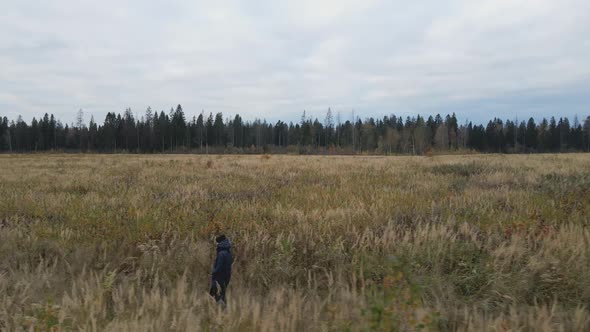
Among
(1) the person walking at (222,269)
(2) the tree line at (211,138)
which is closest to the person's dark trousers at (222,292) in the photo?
(1) the person walking at (222,269)

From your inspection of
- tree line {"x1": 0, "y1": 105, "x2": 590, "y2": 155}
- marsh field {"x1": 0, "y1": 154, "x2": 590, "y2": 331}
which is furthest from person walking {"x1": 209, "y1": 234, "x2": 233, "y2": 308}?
→ tree line {"x1": 0, "y1": 105, "x2": 590, "y2": 155}

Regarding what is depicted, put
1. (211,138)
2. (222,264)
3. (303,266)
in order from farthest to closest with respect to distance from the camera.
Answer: (211,138) < (303,266) < (222,264)

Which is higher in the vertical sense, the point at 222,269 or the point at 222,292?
the point at 222,269

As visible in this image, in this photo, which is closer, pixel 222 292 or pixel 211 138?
pixel 222 292

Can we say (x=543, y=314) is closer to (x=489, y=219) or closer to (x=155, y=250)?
(x=489, y=219)

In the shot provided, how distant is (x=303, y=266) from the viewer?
15.2ft

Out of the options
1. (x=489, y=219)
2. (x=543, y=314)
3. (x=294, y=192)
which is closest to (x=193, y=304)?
(x=543, y=314)

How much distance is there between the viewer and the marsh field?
3053mm

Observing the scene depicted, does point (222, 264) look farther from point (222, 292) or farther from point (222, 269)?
point (222, 292)

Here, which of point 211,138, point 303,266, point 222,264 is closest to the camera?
point 222,264

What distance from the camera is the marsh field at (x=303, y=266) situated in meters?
3.05

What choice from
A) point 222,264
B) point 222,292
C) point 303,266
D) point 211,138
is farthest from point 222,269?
point 211,138

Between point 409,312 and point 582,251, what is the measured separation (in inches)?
100

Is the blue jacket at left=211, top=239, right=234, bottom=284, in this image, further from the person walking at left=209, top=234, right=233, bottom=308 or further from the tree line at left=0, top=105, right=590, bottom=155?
the tree line at left=0, top=105, right=590, bottom=155
